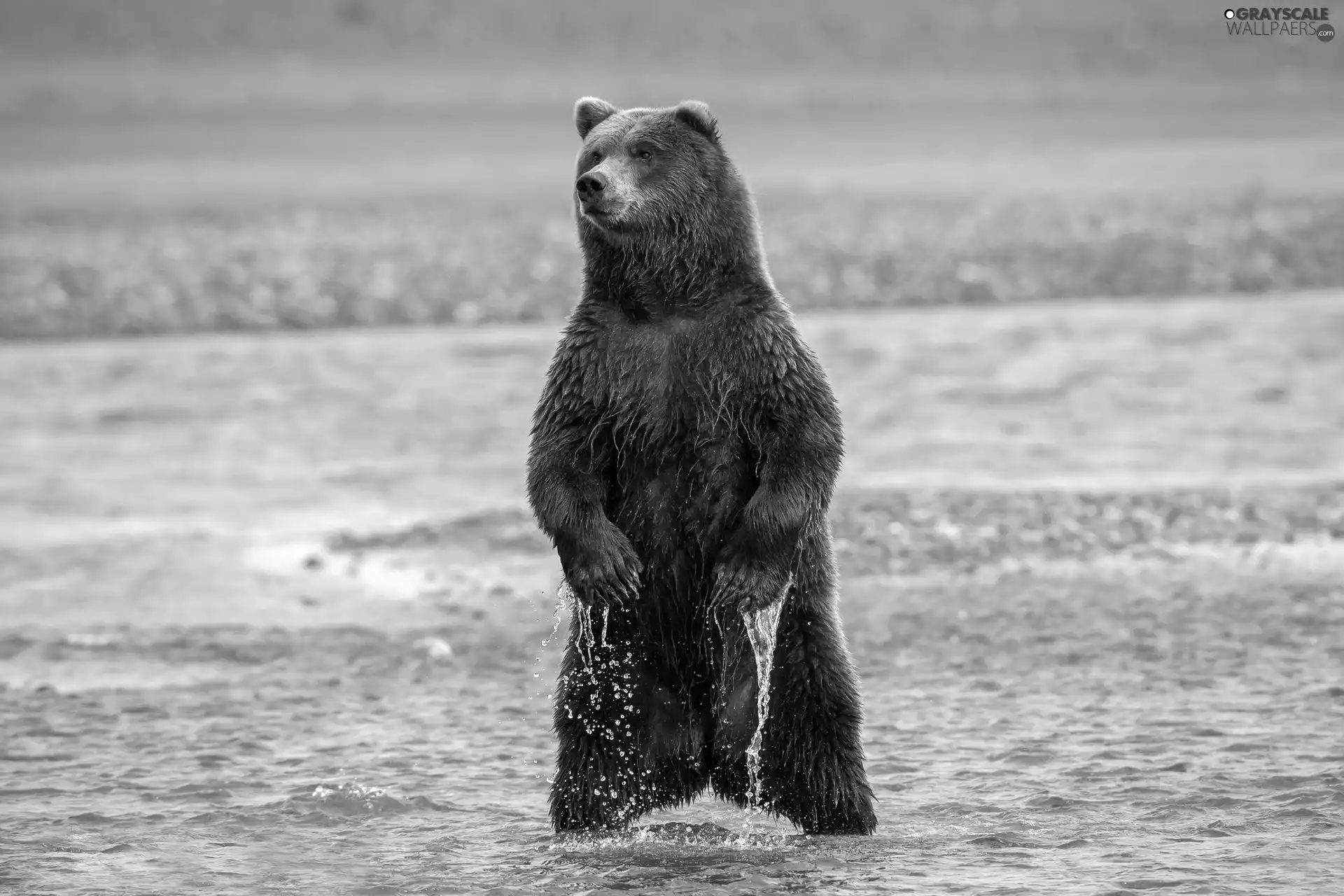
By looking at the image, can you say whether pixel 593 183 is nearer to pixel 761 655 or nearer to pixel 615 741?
pixel 761 655

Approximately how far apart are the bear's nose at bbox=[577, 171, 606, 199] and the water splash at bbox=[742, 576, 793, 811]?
129 cm

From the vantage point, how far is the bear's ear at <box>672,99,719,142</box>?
6.09m

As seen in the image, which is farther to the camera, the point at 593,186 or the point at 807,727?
the point at 807,727

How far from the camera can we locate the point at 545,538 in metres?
10.5

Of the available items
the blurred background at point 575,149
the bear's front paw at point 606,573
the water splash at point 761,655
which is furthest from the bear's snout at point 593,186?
the blurred background at point 575,149

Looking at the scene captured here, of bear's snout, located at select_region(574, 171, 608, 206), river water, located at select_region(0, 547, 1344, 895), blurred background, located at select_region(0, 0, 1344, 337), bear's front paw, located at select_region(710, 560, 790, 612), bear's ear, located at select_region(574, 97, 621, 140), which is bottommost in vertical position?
river water, located at select_region(0, 547, 1344, 895)

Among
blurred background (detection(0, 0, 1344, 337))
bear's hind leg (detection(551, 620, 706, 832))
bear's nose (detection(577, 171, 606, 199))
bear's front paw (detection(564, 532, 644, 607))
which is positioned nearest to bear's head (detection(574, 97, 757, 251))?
bear's nose (detection(577, 171, 606, 199))

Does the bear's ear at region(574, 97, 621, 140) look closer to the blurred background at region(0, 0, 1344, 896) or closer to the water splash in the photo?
the water splash

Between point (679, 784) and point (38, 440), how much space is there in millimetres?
9239

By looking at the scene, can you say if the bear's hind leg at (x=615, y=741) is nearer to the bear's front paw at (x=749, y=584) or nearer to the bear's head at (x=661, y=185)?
the bear's front paw at (x=749, y=584)

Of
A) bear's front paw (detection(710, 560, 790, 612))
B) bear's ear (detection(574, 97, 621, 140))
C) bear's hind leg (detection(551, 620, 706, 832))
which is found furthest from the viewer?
bear's ear (detection(574, 97, 621, 140))

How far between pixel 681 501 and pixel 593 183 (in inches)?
39.3

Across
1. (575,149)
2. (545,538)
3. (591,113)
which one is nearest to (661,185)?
(591,113)

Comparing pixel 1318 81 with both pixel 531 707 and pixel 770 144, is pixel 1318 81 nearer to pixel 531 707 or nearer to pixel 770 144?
pixel 770 144
